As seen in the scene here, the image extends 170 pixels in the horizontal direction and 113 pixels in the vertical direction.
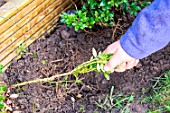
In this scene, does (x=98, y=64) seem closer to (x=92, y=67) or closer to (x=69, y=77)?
(x=92, y=67)

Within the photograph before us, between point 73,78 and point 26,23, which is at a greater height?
point 26,23

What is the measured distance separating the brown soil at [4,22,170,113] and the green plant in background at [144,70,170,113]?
6 cm

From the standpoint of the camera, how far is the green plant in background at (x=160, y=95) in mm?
2422

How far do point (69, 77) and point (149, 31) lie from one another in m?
0.90

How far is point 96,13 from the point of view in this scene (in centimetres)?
259

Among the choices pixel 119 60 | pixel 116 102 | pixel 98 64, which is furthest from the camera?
pixel 116 102

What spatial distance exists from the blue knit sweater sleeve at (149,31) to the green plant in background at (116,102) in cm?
61

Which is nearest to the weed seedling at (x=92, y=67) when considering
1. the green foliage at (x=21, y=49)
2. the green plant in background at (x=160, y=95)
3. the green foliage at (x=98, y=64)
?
the green foliage at (x=98, y=64)

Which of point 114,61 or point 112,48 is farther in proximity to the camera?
point 112,48

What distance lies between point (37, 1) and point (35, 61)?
1.38 feet

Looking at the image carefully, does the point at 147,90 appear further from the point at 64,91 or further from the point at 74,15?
the point at 74,15

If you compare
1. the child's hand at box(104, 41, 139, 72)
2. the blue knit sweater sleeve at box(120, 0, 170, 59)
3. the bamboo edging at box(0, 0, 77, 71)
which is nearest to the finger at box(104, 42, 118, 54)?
the child's hand at box(104, 41, 139, 72)

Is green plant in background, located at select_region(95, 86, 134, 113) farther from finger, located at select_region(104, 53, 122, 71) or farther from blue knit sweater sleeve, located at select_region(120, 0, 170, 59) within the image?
blue knit sweater sleeve, located at select_region(120, 0, 170, 59)

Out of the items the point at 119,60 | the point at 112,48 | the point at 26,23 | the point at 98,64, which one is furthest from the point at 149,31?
the point at 26,23
